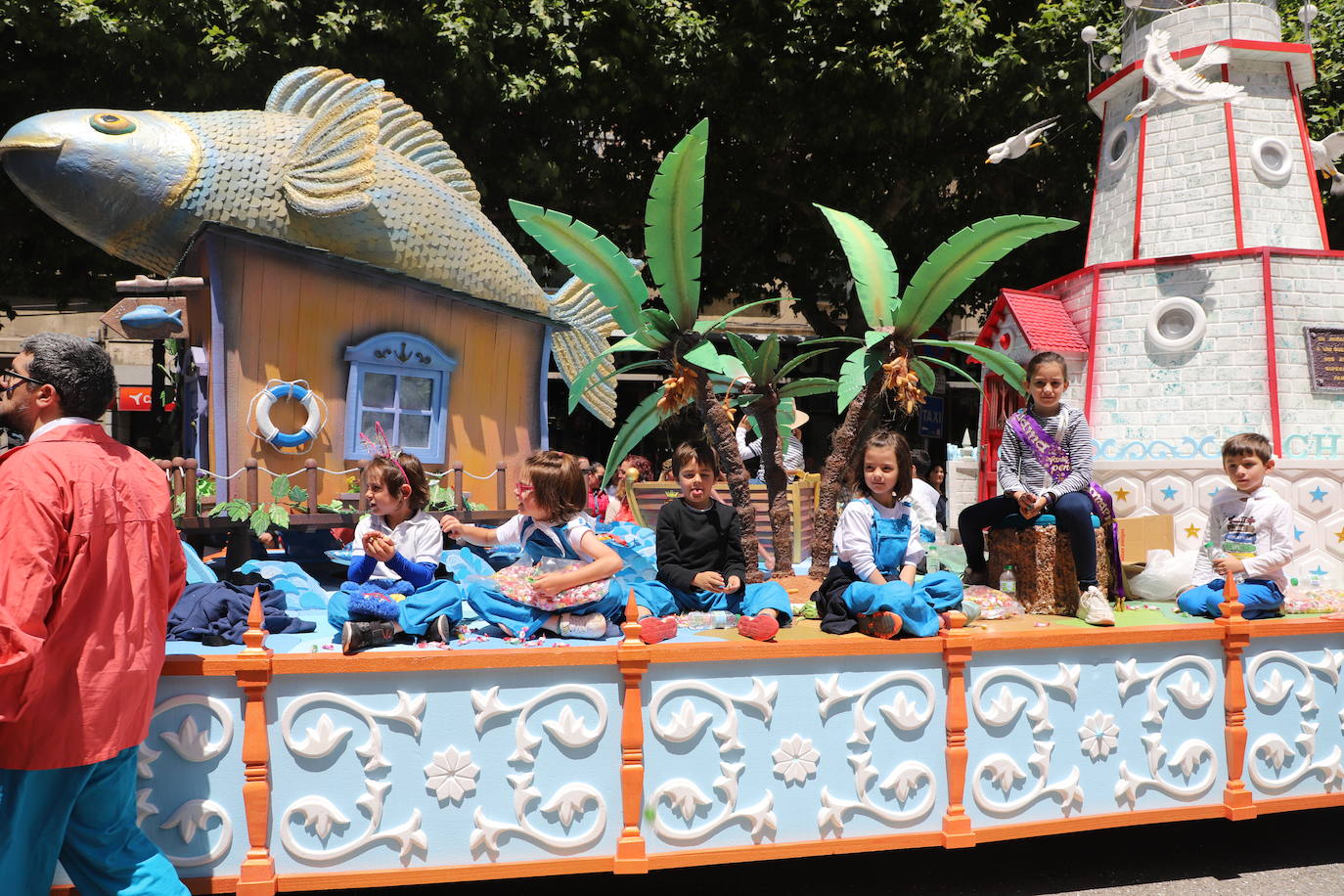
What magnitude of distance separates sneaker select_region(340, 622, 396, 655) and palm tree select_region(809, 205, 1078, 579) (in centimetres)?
214

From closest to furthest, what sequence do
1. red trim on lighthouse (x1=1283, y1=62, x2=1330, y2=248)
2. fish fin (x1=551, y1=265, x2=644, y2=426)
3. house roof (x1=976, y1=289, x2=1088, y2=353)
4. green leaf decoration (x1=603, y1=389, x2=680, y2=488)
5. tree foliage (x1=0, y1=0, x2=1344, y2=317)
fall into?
green leaf decoration (x1=603, y1=389, x2=680, y2=488) → fish fin (x1=551, y1=265, x2=644, y2=426) → red trim on lighthouse (x1=1283, y1=62, x2=1330, y2=248) → house roof (x1=976, y1=289, x2=1088, y2=353) → tree foliage (x1=0, y1=0, x2=1344, y2=317)

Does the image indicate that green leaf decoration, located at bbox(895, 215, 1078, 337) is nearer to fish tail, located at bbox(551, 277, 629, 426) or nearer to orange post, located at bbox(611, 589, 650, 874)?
orange post, located at bbox(611, 589, 650, 874)

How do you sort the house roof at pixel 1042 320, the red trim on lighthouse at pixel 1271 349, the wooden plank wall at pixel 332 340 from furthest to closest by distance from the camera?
the house roof at pixel 1042 320
the red trim on lighthouse at pixel 1271 349
the wooden plank wall at pixel 332 340

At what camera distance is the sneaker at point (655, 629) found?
306 centimetres

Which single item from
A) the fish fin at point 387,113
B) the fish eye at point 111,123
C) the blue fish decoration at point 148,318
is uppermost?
the fish fin at point 387,113

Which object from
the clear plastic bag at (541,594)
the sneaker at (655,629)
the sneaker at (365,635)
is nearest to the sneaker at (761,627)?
the sneaker at (655,629)

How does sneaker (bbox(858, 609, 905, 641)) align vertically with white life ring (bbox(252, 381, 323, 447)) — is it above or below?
below

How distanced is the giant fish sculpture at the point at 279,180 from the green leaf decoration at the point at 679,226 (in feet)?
6.57

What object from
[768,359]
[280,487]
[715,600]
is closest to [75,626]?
[715,600]

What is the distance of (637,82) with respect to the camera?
37.5 ft

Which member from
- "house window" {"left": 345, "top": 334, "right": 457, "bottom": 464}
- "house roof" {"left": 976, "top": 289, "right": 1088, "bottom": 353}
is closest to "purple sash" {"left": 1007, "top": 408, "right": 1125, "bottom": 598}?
"house window" {"left": 345, "top": 334, "right": 457, "bottom": 464}

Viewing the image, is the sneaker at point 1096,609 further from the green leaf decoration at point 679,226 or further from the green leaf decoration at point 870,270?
the green leaf decoration at point 679,226

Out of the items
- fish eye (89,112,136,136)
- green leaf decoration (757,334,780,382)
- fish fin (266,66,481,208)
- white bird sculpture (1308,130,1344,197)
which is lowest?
green leaf decoration (757,334,780,382)

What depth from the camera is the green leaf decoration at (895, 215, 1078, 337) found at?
13.4 ft
